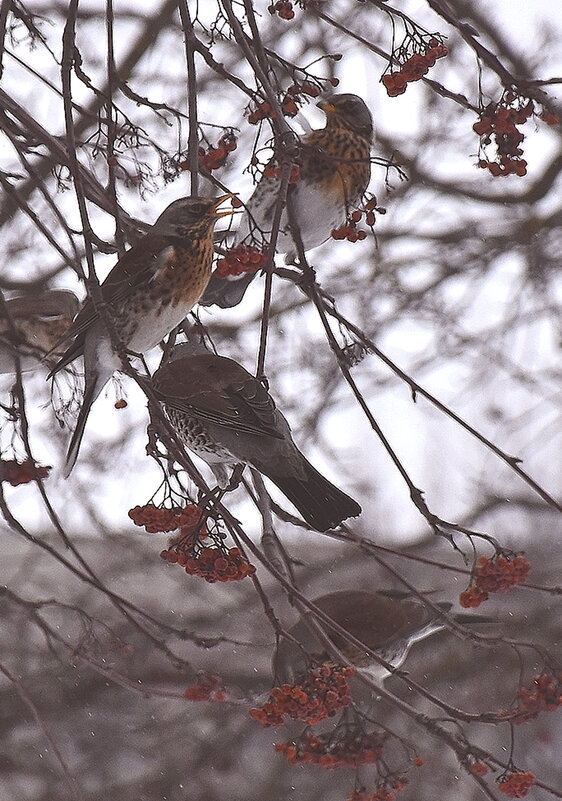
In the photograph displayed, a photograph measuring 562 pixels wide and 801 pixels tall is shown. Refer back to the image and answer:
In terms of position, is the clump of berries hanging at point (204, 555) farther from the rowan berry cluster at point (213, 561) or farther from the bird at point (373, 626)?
the bird at point (373, 626)

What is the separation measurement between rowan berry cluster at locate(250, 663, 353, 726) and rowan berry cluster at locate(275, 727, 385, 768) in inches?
5.1

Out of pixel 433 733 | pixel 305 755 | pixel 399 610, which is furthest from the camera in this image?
pixel 399 610

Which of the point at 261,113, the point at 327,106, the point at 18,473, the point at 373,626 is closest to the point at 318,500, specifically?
the point at 18,473

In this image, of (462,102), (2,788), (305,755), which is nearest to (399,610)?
(305,755)

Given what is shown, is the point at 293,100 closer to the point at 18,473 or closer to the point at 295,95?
the point at 295,95

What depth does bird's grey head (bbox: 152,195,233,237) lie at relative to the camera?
1.18 metres

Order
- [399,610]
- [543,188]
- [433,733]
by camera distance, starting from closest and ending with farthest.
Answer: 1. [433,733]
2. [399,610]
3. [543,188]

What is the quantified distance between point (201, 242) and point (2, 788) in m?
2.17

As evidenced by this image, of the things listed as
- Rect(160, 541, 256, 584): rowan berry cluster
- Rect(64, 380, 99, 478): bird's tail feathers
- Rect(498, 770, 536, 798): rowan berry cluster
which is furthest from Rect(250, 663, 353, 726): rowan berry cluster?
Rect(64, 380, 99, 478): bird's tail feathers

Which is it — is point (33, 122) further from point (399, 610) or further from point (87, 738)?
point (87, 738)

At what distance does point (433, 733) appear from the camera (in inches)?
35.5

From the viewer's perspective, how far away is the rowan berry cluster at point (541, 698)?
1.02 m

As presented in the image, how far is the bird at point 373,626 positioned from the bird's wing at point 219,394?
1.72 ft

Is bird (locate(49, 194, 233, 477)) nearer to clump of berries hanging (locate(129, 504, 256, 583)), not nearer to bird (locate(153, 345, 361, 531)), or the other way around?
bird (locate(153, 345, 361, 531))
